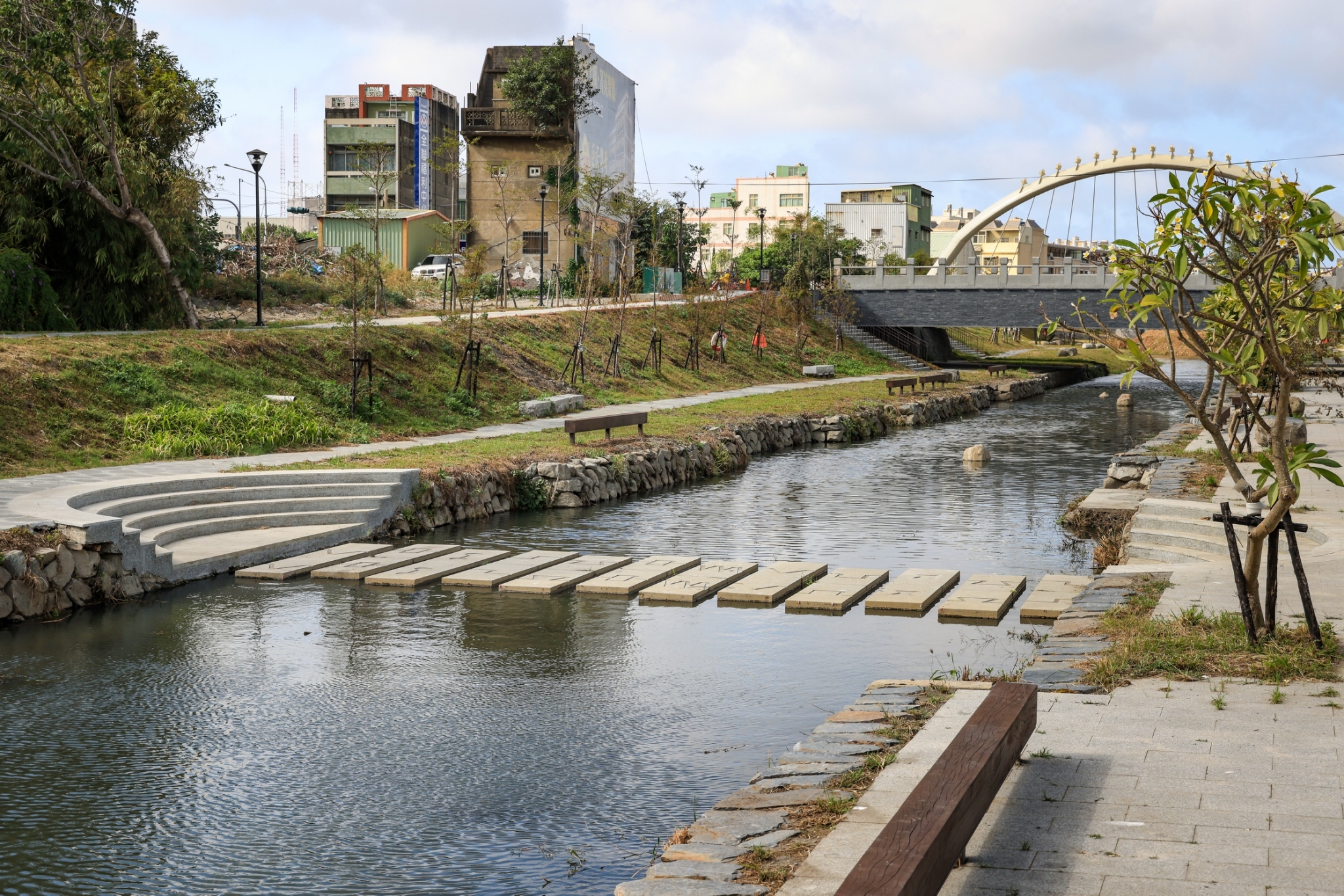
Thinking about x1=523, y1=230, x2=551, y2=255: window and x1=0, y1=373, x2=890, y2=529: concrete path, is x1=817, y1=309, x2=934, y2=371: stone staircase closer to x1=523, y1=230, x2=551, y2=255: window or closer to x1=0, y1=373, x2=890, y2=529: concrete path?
x1=523, y1=230, x2=551, y2=255: window

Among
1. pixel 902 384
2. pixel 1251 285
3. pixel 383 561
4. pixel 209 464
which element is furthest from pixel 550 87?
pixel 1251 285

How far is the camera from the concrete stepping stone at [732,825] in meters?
5.87

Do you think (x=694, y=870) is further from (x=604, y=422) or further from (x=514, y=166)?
(x=514, y=166)

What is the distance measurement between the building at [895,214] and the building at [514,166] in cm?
4004

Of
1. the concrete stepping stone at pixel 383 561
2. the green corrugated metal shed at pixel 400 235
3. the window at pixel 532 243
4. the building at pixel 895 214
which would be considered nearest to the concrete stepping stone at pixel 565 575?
the concrete stepping stone at pixel 383 561

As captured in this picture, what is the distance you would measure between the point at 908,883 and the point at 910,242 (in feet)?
332

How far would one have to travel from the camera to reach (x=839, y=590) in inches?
519

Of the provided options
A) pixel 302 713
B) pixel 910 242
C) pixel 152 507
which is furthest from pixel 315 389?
pixel 910 242

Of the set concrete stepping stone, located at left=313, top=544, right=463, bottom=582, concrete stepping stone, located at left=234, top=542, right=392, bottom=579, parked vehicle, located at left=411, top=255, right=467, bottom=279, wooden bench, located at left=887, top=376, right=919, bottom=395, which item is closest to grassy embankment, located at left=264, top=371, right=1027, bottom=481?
wooden bench, located at left=887, top=376, right=919, bottom=395

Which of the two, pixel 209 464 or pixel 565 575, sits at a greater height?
pixel 209 464

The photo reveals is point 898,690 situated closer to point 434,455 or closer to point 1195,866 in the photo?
point 1195,866

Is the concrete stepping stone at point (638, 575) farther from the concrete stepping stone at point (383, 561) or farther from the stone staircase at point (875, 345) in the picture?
the stone staircase at point (875, 345)

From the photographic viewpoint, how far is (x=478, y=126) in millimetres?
60562

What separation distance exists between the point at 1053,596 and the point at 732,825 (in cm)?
749
